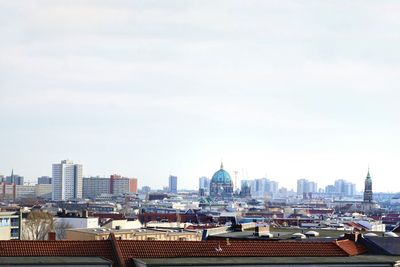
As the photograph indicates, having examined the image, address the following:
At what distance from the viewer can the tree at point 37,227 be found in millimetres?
118250

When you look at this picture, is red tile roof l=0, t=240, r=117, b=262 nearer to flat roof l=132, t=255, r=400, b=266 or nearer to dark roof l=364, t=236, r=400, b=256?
flat roof l=132, t=255, r=400, b=266

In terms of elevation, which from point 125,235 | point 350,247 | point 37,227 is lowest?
point 37,227

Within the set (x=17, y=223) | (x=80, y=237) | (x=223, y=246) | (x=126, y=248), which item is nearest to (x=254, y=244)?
(x=223, y=246)

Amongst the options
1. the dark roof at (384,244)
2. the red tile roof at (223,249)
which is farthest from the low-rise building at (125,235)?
the red tile roof at (223,249)

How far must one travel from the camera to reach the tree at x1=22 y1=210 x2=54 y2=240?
11825 centimetres

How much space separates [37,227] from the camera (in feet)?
391

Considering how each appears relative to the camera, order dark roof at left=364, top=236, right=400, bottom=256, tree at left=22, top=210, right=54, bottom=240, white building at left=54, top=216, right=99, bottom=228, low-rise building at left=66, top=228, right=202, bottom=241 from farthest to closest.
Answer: white building at left=54, top=216, right=99, bottom=228, tree at left=22, top=210, right=54, bottom=240, low-rise building at left=66, top=228, right=202, bottom=241, dark roof at left=364, top=236, right=400, bottom=256

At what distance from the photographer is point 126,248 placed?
45.7 meters

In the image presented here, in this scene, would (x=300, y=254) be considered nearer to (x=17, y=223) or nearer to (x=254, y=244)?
(x=254, y=244)

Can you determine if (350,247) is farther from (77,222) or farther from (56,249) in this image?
(77,222)

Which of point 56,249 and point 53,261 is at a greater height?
point 56,249

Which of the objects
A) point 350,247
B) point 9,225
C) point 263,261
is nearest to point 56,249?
point 263,261

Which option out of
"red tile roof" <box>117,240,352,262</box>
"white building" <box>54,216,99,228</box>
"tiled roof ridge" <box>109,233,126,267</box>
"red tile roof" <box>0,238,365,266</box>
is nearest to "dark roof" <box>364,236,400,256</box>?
"red tile roof" <box>0,238,365,266</box>

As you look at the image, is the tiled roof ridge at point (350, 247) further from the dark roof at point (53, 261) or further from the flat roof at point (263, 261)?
the dark roof at point (53, 261)
